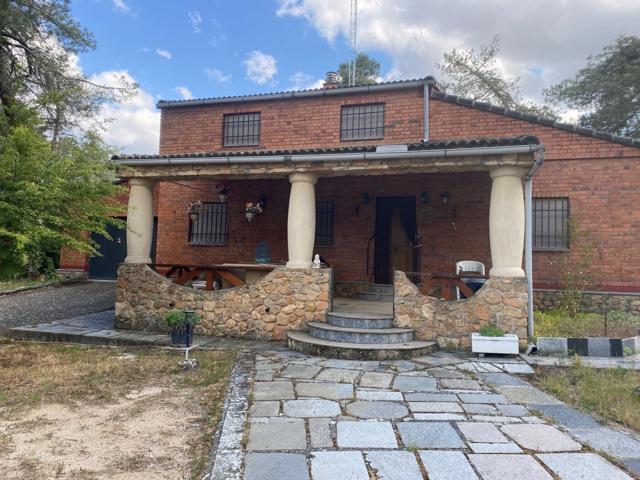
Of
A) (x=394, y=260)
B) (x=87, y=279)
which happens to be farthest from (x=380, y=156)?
(x=87, y=279)

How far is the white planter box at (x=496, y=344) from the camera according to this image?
18.7ft

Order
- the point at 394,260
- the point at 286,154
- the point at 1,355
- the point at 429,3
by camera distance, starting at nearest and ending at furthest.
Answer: the point at 1,355 → the point at 286,154 → the point at 394,260 → the point at 429,3

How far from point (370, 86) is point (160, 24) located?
635cm

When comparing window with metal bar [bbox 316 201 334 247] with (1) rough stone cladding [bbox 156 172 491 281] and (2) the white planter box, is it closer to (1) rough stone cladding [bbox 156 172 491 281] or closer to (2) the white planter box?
(1) rough stone cladding [bbox 156 172 491 281]

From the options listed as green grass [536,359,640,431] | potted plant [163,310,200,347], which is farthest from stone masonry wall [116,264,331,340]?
green grass [536,359,640,431]

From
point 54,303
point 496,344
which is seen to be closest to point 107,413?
point 496,344

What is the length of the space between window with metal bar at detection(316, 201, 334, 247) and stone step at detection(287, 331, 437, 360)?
417 cm

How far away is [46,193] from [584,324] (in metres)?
8.43

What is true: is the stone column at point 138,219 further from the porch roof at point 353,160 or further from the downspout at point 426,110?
the downspout at point 426,110

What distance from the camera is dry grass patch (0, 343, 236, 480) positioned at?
2.80 meters

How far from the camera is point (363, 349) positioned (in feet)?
18.3

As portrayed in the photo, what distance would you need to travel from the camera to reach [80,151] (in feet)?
→ 17.1

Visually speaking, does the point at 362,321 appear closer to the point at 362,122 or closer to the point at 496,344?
the point at 496,344

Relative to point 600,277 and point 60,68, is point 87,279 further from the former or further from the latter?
point 600,277
